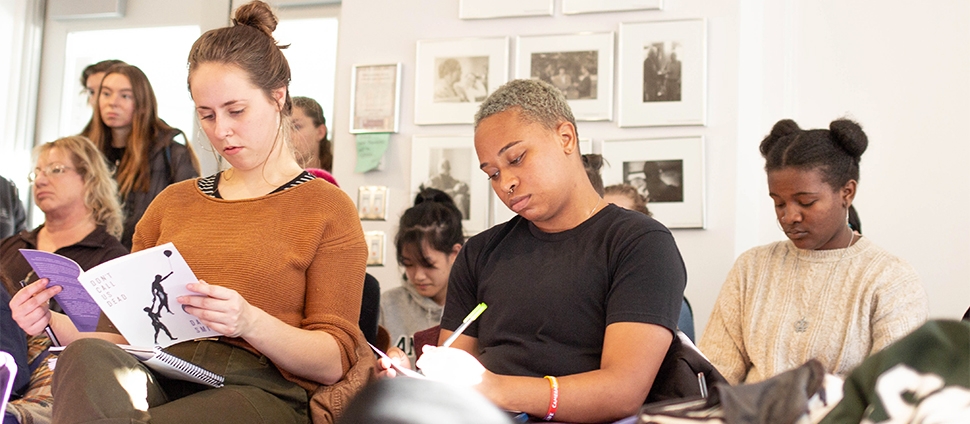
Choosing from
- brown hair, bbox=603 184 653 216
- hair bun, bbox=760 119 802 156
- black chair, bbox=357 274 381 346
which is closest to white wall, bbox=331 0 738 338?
brown hair, bbox=603 184 653 216

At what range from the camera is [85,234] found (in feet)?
10.8

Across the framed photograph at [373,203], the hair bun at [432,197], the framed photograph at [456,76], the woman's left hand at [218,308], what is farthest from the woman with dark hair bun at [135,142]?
the woman's left hand at [218,308]

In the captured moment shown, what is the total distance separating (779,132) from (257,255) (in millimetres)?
1729

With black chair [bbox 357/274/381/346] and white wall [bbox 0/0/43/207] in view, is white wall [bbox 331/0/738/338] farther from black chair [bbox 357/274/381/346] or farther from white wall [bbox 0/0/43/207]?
white wall [bbox 0/0/43/207]

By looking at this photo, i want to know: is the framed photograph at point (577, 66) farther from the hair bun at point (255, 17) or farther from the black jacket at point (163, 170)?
the hair bun at point (255, 17)

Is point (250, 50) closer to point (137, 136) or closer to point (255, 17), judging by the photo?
point (255, 17)

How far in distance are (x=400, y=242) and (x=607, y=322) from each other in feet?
5.59

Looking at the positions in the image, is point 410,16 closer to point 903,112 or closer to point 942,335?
point 903,112

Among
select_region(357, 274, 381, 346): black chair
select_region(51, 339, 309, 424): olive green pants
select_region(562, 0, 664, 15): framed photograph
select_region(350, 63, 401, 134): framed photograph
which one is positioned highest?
select_region(562, 0, 664, 15): framed photograph

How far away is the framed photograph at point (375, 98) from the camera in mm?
3959

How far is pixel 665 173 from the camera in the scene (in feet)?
11.7

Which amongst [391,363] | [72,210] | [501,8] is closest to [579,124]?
[501,8]

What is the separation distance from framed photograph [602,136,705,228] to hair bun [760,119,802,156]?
0.68 metres

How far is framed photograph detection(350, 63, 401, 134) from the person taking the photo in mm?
3959
